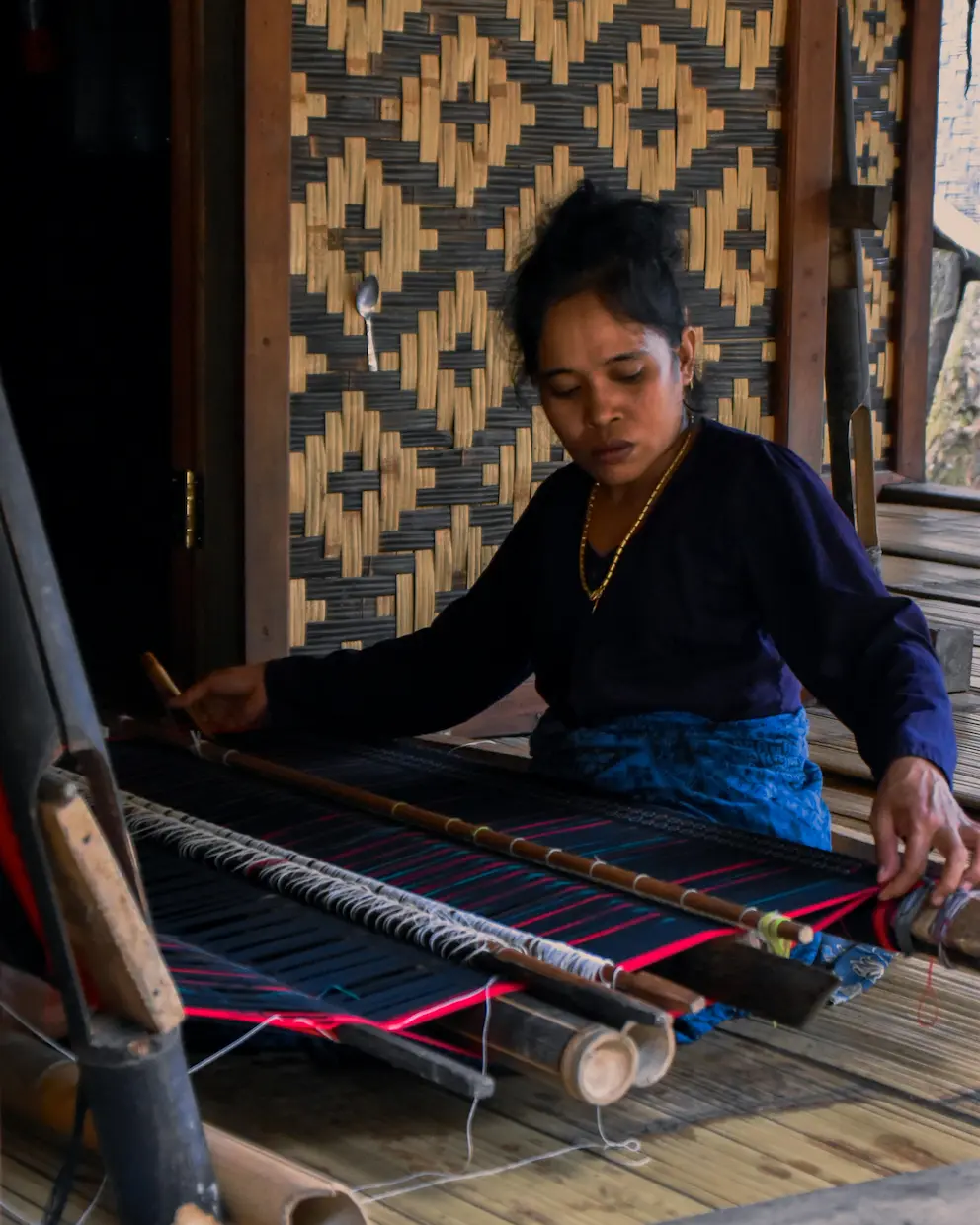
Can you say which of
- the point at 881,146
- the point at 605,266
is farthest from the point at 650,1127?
the point at 881,146

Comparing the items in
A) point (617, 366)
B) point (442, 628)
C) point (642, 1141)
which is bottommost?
point (642, 1141)

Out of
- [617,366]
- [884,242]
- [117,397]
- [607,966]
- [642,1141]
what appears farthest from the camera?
[884,242]

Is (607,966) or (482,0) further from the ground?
(482,0)

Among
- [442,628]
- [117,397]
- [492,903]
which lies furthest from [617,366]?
[117,397]

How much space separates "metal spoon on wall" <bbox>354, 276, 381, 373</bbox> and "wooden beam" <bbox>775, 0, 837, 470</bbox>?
922 millimetres

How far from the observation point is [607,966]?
1.58m

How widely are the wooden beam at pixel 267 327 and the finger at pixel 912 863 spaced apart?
156 cm

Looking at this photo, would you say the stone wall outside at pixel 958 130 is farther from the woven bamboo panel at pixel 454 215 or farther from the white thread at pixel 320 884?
the white thread at pixel 320 884

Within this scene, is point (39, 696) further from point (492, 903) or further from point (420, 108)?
point (420, 108)

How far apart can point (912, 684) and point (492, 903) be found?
514 mm

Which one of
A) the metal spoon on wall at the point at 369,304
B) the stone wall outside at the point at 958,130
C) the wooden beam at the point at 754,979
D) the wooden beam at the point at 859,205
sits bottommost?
the wooden beam at the point at 754,979

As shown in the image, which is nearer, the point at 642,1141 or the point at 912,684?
the point at 642,1141

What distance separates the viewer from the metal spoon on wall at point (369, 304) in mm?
3133

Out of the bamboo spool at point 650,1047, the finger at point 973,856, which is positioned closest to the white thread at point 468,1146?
the bamboo spool at point 650,1047
